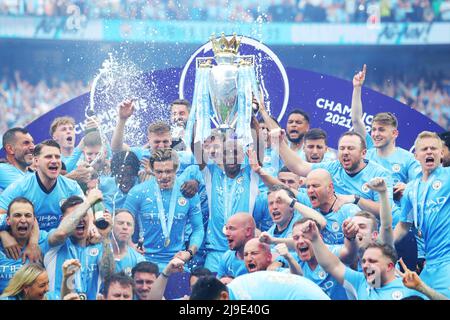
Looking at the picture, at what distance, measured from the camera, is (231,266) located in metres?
6.44

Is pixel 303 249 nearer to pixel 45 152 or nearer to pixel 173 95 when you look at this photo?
pixel 173 95

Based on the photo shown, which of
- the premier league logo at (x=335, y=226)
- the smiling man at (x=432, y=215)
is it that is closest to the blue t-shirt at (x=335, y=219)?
the premier league logo at (x=335, y=226)

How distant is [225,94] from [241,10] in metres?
0.67

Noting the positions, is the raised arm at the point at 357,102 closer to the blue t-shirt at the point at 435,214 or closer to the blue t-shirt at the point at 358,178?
the blue t-shirt at the point at 358,178

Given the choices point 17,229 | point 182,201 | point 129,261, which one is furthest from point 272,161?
point 17,229

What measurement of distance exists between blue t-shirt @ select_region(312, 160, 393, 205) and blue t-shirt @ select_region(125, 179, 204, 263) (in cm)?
86

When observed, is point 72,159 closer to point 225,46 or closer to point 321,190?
point 225,46

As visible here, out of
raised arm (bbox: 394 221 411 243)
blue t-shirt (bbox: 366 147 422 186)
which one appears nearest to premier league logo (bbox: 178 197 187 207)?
blue t-shirt (bbox: 366 147 422 186)

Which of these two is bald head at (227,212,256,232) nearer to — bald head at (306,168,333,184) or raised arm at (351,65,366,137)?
bald head at (306,168,333,184)

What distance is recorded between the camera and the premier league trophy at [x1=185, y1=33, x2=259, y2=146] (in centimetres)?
650

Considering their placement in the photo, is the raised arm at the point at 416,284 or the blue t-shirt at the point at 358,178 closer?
the raised arm at the point at 416,284

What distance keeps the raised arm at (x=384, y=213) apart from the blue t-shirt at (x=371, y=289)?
0.92 feet

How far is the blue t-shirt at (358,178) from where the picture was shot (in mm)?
6543
